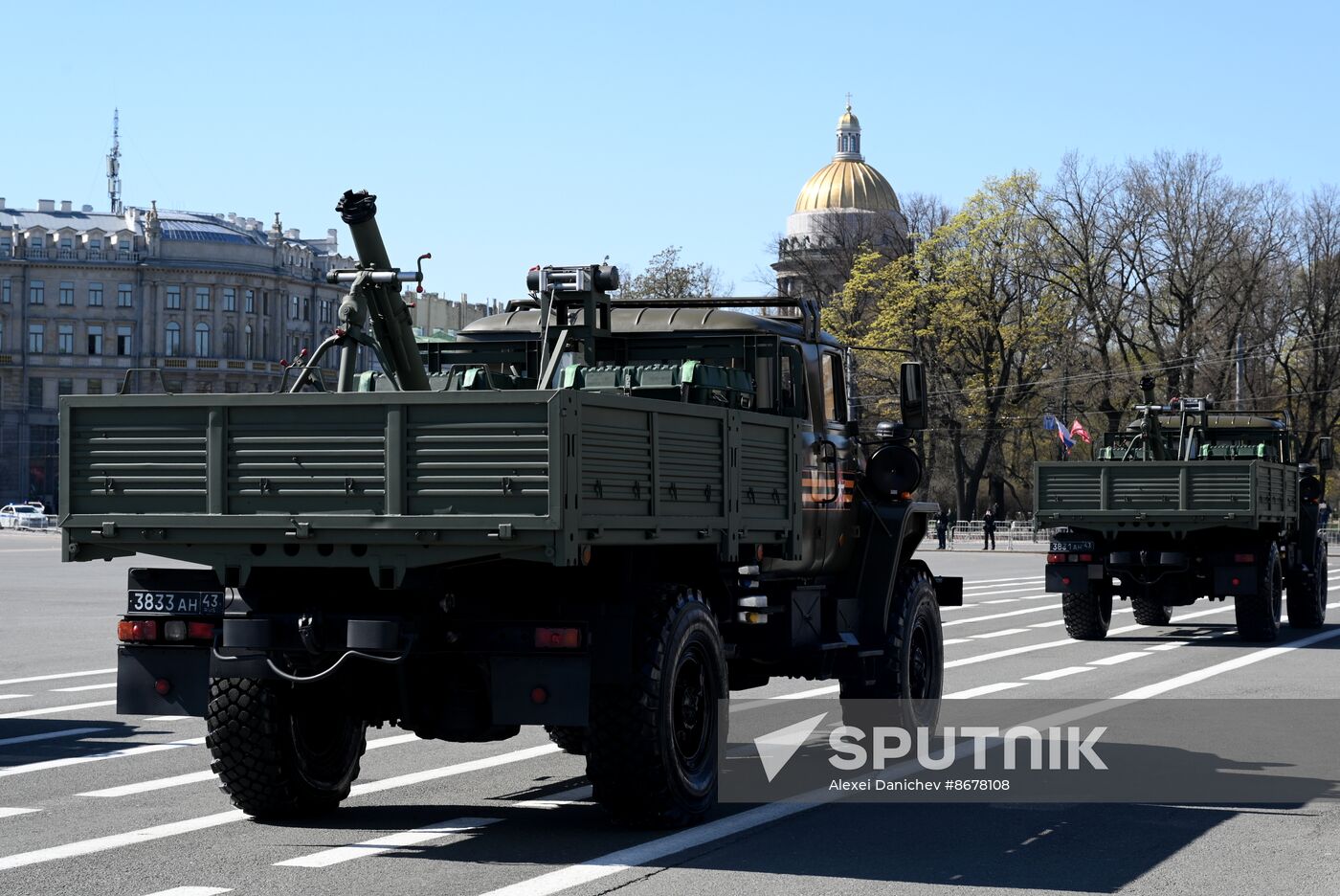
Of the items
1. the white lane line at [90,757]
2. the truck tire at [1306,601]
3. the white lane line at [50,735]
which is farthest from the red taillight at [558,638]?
the truck tire at [1306,601]

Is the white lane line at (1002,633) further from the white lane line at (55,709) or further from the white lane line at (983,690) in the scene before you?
the white lane line at (55,709)

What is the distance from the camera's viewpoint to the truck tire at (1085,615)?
22750mm

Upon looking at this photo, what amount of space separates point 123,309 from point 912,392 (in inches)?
4817

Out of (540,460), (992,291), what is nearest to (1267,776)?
(540,460)

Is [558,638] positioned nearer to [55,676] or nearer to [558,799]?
[558,799]

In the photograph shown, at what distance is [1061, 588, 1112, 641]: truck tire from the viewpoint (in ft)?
74.6

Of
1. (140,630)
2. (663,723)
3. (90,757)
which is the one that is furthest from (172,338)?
(663,723)

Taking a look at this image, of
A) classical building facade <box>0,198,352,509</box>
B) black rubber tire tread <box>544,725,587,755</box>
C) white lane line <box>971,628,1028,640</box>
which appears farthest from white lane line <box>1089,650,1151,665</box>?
classical building facade <box>0,198,352,509</box>

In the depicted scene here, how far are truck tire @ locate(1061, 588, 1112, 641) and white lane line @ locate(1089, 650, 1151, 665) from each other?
5.50ft

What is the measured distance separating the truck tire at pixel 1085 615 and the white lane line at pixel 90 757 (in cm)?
1242

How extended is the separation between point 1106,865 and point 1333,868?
0.95 meters

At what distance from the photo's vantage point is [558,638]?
8.52 m

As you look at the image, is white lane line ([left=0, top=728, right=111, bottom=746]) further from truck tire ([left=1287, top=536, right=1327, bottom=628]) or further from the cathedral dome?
the cathedral dome

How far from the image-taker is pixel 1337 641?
74.9 ft
